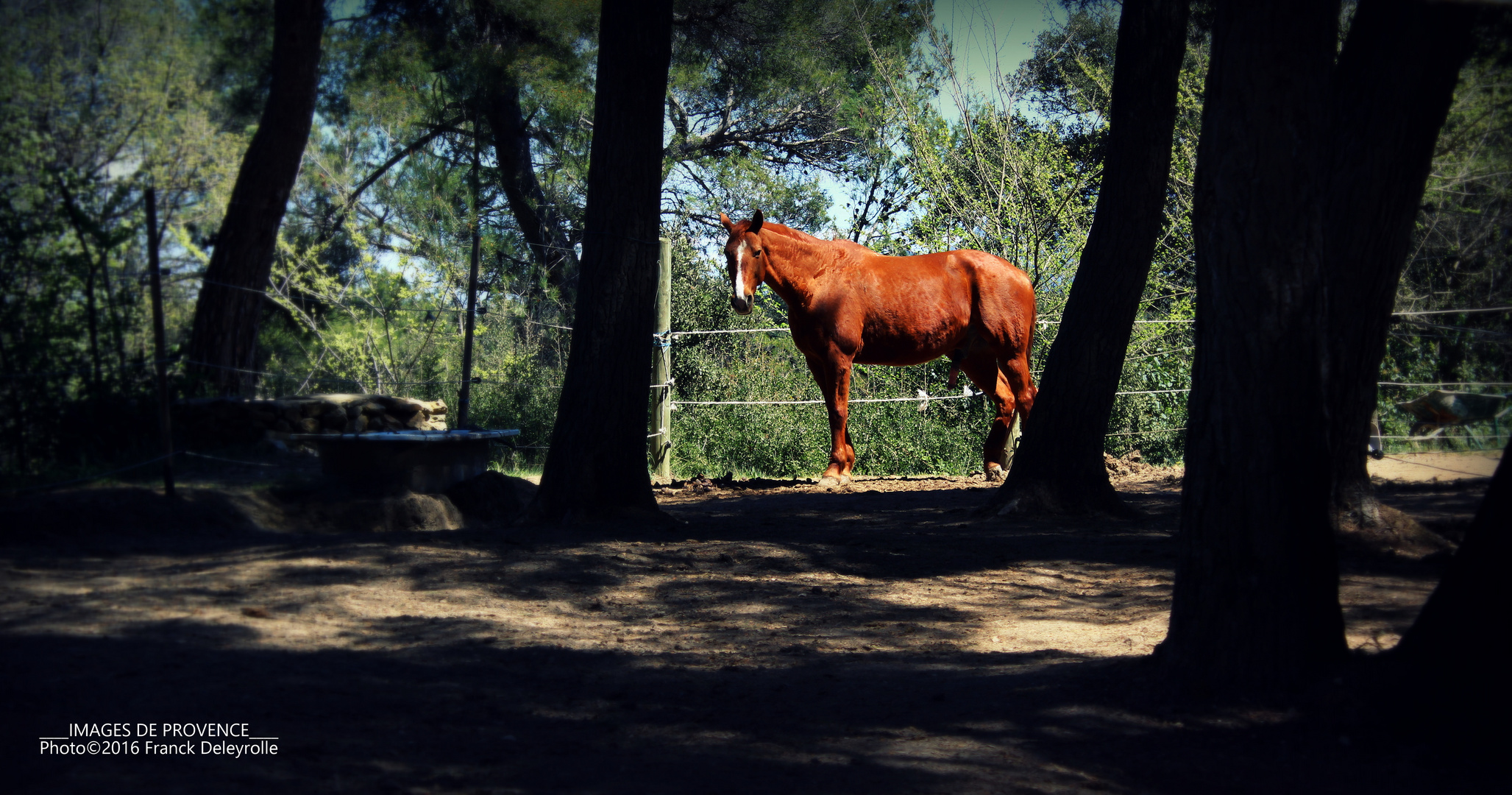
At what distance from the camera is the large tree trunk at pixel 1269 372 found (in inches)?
97.4

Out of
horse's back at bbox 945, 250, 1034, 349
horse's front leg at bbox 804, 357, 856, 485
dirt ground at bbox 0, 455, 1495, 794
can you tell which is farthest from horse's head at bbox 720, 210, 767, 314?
dirt ground at bbox 0, 455, 1495, 794

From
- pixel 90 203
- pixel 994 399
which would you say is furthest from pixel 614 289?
pixel 994 399

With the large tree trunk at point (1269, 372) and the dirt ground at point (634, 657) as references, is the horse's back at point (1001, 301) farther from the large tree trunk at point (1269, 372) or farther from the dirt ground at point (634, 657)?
the large tree trunk at point (1269, 372)

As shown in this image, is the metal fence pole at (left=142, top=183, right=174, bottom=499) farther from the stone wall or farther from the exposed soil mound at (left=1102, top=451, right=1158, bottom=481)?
the exposed soil mound at (left=1102, top=451, right=1158, bottom=481)

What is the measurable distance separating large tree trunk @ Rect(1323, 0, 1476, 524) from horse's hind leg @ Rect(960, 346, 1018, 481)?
4222 mm

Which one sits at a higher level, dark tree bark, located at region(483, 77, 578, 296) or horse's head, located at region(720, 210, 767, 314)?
dark tree bark, located at region(483, 77, 578, 296)

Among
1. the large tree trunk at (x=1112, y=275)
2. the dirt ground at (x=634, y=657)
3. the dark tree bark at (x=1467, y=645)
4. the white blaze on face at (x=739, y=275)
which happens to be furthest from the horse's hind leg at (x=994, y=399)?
the dark tree bark at (x=1467, y=645)

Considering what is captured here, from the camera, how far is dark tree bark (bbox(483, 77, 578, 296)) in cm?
1373

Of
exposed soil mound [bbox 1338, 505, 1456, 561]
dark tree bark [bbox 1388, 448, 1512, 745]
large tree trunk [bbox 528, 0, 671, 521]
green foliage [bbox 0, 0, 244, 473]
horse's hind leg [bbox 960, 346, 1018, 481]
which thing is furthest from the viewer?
horse's hind leg [bbox 960, 346, 1018, 481]

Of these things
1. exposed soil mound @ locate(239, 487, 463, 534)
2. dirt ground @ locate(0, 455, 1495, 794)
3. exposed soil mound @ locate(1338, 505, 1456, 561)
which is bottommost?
dirt ground @ locate(0, 455, 1495, 794)

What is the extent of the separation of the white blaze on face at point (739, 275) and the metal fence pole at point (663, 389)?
1.25 m

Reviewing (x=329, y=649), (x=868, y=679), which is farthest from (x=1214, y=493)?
(x=329, y=649)

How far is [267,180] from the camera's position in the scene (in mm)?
7922

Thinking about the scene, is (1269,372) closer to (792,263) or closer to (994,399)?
(792,263)
